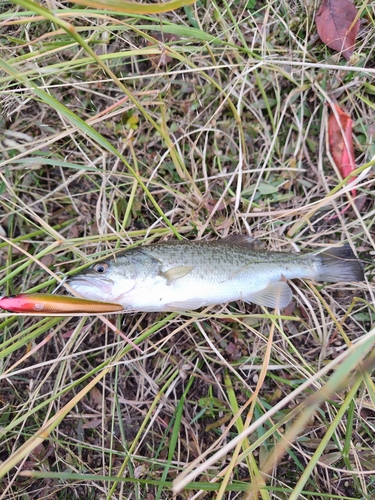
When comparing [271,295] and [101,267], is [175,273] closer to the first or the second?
[101,267]

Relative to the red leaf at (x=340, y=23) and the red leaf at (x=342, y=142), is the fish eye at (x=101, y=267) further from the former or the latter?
the red leaf at (x=340, y=23)

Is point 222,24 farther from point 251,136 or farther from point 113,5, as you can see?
point 113,5

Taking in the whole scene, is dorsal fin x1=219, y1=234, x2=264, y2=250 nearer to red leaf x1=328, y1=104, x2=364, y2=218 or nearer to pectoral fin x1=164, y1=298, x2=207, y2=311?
pectoral fin x1=164, y1=298, x2=207, y2=311

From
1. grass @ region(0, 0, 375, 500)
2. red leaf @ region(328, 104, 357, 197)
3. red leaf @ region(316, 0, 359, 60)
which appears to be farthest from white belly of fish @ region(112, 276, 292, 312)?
red leaf @ region(316, 0, 359, 60)

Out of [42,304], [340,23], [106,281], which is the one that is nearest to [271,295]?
[106,281]

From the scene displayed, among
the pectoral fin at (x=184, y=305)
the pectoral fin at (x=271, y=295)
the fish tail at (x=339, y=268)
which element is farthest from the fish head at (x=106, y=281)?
the fish tail at (x=339, y=268)

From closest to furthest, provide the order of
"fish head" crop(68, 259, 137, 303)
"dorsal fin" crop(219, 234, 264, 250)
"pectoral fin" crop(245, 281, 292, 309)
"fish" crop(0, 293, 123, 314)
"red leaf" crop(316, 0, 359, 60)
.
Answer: "fish" crop(0, 293, 123, 314) < "fish head" crop(68, 259, 137, 303) < "pectoral fin" crop(245, 281, 292, 309) < "dorsal fin" crop(219, 234, 264, 250) < "red leaf" crop(316, 0, 359, 60)
